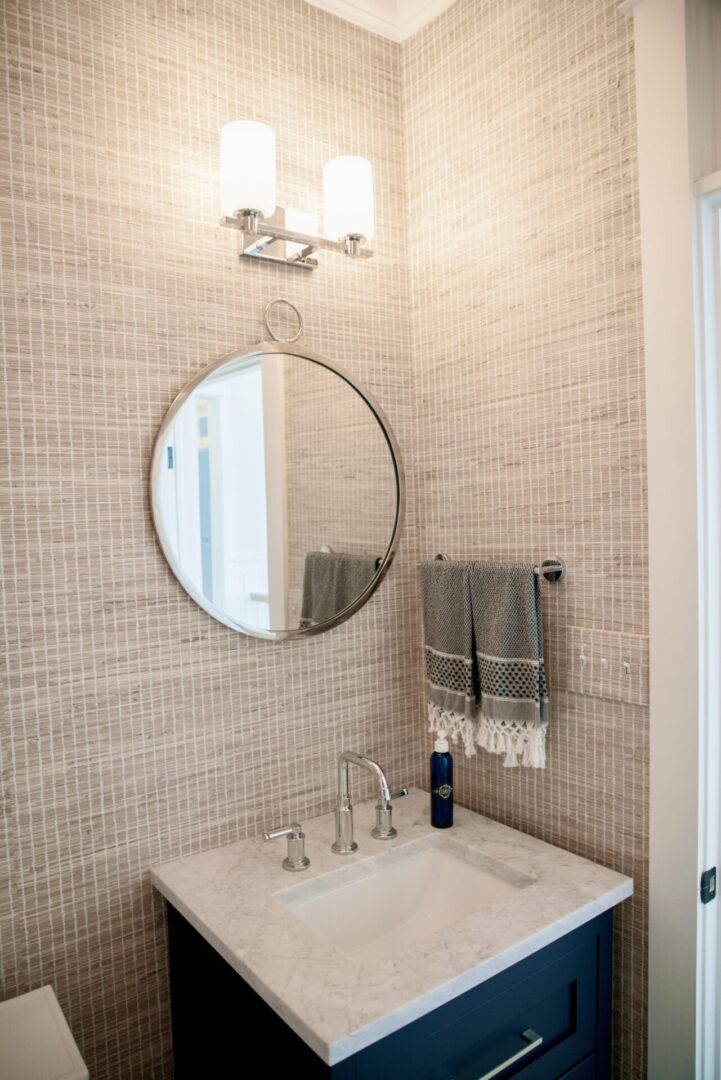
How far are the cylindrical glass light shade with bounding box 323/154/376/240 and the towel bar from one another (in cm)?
82

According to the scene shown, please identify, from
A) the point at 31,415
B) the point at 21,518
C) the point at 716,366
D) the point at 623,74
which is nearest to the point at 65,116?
the point at 31,415

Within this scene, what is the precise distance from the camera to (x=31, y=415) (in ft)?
4.38

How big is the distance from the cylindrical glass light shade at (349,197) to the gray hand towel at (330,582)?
2.37 ft

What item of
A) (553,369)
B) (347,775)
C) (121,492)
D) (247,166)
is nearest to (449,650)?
(347,775)

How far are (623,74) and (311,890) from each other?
1660 millimetres

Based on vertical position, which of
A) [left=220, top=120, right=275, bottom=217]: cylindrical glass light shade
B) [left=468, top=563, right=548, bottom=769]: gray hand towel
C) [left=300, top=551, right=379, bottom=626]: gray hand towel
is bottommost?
[left=468, top=563, right=548, bottom=769]: gray hand towel

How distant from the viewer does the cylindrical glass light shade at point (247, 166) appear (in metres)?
1.41

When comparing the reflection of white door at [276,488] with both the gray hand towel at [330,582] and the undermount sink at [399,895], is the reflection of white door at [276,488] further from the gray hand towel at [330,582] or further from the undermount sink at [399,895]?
the undermount sink at [399,895]

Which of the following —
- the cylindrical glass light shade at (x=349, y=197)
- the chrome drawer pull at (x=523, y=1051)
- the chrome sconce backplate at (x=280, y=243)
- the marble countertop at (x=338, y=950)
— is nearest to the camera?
the marble countertop at (x=338, y=950)

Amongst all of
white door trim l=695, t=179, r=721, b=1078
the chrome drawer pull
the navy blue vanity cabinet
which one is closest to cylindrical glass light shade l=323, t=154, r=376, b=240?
white door trim l=695, t=179, r=721, b=1078

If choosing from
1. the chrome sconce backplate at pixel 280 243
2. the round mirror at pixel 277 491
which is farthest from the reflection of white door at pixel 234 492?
the chrome sconce backplate at pixel 280 243

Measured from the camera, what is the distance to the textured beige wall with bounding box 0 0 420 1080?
4.37ft

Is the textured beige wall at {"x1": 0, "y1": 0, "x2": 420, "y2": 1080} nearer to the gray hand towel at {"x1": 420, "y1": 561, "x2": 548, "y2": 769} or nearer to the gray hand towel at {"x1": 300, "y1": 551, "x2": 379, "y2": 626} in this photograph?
the gray hand towel at {"x1": 300, "y1": 551, "x2": 379, "y2": 626}

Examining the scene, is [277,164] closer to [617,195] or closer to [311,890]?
[617,195]
